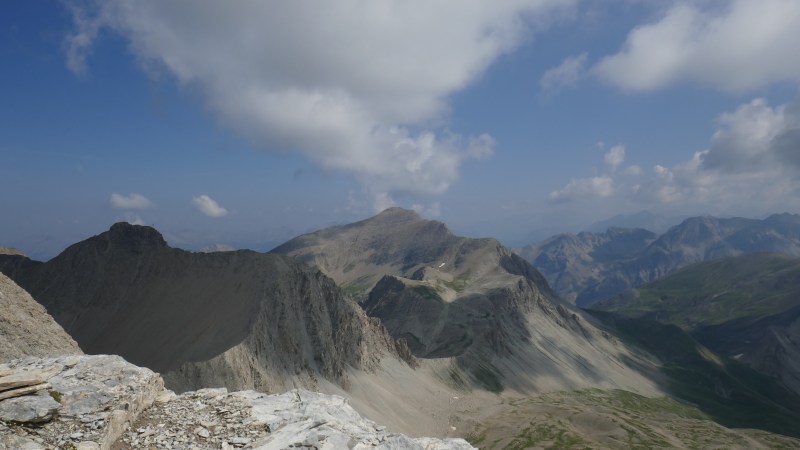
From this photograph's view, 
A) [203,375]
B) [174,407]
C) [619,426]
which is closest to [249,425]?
[174,407]

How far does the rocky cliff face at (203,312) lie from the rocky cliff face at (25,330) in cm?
3509

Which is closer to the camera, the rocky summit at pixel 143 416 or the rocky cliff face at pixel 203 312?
the rocky summit at pixel 143 416

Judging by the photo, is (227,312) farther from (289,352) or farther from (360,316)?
(360,316)

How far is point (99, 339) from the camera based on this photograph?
400 feet

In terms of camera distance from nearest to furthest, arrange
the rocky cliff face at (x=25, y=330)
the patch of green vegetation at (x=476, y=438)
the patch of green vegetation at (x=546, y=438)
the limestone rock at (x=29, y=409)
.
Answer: the limestone rock at (x=29, y=409), the rocky cliff face at (x=25, y=330), the patch of green vegetation at (x=546, y=438), the patch of green vegetation at (x=476, y=438)

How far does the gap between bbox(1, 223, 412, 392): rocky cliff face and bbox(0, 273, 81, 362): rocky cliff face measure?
35094 millimetres

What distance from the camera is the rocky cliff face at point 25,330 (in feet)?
160

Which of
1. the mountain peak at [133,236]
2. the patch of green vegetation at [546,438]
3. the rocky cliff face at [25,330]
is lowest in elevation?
the patch of green vegetation at [546,438]

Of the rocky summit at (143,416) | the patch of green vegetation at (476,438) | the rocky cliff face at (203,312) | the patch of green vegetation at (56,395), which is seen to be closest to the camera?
the rocky summit at (143,416)

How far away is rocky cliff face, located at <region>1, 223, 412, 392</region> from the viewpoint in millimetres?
104438

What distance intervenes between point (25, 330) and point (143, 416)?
33.9m

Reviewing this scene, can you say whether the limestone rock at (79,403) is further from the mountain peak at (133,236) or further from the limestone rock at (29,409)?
the mountain peak at (133,236)

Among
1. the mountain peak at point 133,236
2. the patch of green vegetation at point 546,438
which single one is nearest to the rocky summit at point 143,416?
the patch of green vegetation at point 546,438

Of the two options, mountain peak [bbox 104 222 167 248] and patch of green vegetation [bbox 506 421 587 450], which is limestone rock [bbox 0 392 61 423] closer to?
patch of green vegetation [bbox 506 421 587 450]
